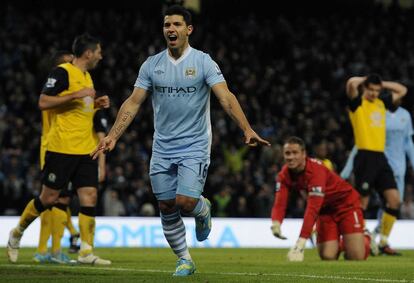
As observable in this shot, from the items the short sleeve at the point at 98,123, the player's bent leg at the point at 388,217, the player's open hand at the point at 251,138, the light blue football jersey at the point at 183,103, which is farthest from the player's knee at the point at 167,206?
the player's bent leg at the point at 388,217

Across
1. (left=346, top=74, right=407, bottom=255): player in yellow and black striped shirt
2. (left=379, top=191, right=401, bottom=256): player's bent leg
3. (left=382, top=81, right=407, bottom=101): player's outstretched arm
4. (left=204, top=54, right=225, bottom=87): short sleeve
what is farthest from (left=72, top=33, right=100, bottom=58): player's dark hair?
(left=379, top=191, right=401, bottom=256): player's bent leg

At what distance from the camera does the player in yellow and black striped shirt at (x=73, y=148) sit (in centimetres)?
1195

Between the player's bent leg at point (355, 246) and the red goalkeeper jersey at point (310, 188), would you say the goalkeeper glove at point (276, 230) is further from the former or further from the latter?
the player's bent leg at point (355, 246)

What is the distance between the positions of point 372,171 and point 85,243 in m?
5.42

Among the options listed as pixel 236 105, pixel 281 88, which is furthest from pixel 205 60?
pixel 281 88

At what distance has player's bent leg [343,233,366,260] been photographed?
45.2 ft

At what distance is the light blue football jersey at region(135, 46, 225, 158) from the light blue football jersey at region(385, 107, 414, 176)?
741 cm

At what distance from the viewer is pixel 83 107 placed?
39.9 ft

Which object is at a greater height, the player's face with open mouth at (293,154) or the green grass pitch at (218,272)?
the player's face with open mouth at (293,154)

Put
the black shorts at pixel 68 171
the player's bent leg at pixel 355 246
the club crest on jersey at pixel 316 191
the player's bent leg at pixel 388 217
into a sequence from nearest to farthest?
the black shorts at pixel 68 171, the club crest on jersey at pixel 316 191, the player's bent leg at pixel 355 246, the player's bent leg at pixel 388 217

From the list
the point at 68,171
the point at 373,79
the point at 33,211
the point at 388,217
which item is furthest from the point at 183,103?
the point at 388,217

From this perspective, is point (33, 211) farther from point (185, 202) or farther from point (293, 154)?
point (185, 202)

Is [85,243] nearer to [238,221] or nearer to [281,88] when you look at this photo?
[238,221]

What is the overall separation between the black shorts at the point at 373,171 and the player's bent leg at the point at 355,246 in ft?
6.15
